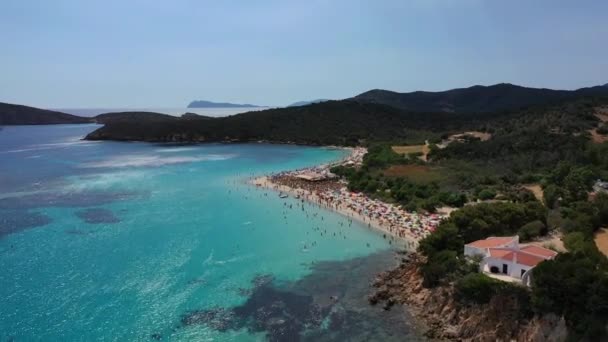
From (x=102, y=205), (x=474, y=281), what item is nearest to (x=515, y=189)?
(x=474, y=281)

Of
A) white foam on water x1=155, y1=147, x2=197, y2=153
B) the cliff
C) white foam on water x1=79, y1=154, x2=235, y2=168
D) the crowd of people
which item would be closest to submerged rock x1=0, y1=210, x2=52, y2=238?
the crowd of people

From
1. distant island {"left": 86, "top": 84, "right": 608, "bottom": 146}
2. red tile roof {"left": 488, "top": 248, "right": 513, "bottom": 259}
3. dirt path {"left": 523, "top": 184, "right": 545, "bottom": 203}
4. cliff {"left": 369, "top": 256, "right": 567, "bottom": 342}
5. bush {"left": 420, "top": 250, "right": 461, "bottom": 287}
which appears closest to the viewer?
cliff {"left": 369, "top": 256, "right": 567, "bottom": 342}

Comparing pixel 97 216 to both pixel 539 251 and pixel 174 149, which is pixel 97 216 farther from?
pixel 174 149

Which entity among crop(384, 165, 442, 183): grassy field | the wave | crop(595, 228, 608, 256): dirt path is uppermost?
the wave

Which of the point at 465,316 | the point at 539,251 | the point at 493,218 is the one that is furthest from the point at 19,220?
the point at 539,251

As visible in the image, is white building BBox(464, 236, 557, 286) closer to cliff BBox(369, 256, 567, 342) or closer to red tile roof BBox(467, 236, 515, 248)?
red tile roof BBox(467, 236, 515, 248)
